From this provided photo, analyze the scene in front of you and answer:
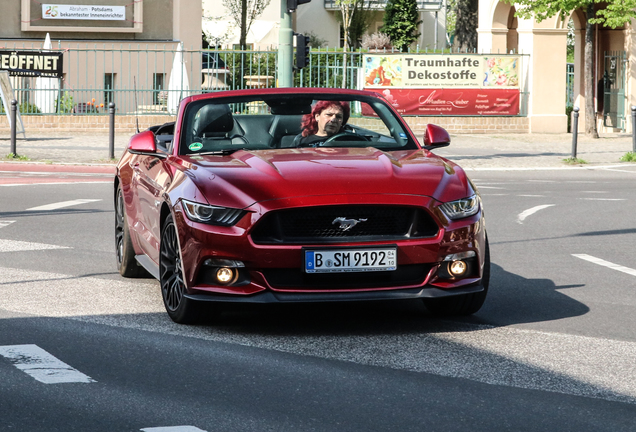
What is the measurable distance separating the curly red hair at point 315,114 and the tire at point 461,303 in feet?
4.93

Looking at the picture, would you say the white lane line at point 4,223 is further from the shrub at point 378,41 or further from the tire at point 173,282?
the shrub at point 378,41

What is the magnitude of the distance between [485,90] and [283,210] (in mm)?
26245

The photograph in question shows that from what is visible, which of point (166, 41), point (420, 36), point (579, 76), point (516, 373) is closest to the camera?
point (516, 373)

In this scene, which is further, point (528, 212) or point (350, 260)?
point (528, 212)

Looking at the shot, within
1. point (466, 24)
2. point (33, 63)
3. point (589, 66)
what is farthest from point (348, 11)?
point (589, 66)

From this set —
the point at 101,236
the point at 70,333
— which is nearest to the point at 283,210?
the point at 70,333

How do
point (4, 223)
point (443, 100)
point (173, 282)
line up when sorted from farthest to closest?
point (443, 100) → point (4, 223) → point (173, 282)

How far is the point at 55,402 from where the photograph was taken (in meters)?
5.01

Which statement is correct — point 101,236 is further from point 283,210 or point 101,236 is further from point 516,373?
point 516,373

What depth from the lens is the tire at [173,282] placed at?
6758 mm

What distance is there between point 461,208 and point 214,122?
6.45 ft

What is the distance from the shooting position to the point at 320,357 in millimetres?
6016

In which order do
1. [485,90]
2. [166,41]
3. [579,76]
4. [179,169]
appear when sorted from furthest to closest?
[166,41] → [579,76] → [485,90] → [179,169]

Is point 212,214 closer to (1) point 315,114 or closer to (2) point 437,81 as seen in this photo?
(1) point 315,114
